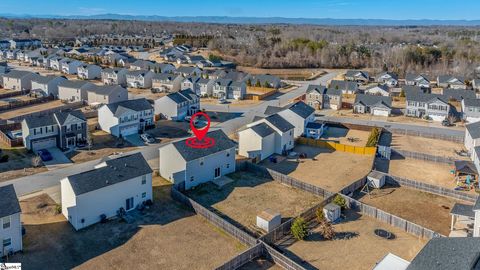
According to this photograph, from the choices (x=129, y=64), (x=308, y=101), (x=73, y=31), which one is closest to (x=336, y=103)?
(x=308, y=101)

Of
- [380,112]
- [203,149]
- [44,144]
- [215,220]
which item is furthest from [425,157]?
[44,144]

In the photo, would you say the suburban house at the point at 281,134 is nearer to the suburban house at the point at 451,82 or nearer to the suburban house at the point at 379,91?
the suburban house at the point at 379,91

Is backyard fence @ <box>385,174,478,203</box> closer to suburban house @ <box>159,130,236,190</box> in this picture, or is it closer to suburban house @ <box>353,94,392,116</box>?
suburban house @ <box>159,130,236,190</box>

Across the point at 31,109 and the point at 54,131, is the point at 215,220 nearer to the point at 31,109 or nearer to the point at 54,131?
the point at 54,131

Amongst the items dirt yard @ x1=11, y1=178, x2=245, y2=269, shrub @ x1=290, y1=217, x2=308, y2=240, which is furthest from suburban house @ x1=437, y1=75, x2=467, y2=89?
dirt yard @ x1=11, y1=178, x2=245, y2=269

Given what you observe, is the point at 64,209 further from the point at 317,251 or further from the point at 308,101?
the point at 308,101

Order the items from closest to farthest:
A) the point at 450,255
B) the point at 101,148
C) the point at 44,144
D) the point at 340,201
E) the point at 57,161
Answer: the point at 450,255, the point at 340,201, the point at 57,161, the point at 44,144, the point at 101,148
